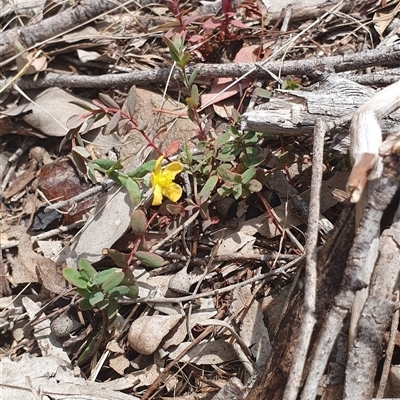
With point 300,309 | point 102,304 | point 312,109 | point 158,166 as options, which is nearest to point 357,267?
point 300,309

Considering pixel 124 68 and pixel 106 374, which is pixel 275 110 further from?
pixel 106 374

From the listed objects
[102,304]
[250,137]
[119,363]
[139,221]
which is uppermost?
[250,137]

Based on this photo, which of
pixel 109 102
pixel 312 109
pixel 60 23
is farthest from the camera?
pixel 60 23

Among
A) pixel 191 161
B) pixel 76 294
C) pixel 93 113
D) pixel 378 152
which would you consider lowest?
pixel 76 294

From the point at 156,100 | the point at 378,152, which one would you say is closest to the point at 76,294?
the point at 156,100

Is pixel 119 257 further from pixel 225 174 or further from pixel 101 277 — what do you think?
pixel 225 174

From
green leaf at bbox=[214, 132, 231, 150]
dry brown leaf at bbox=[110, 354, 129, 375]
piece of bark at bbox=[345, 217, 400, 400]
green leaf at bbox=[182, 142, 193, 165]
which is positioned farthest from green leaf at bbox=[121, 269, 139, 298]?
piece of bark at bbox=[345, 217, 400, 400]
